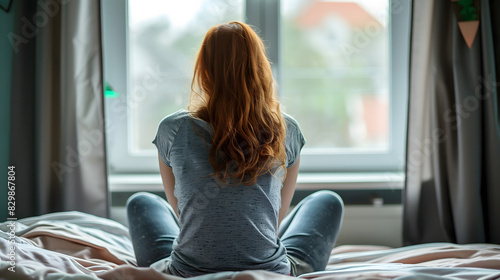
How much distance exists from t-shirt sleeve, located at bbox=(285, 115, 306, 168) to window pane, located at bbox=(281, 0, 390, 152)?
94 cm

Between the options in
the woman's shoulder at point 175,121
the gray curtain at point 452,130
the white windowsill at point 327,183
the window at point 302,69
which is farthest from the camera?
the window at point 302,69

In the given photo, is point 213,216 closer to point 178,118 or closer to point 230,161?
point 230,161

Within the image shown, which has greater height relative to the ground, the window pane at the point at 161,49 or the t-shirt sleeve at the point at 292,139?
the window pane at the point at 161,49

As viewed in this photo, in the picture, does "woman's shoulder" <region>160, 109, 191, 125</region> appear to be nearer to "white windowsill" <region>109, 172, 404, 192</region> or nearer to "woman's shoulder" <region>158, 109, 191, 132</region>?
"woman's shoulder" <region>158, 109, 191, 132</region>

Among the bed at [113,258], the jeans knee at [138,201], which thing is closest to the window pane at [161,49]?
the bed at [113,258]

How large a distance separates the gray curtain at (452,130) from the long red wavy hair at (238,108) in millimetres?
938

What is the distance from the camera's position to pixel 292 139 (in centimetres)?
124

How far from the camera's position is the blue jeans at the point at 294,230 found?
1.30 metres

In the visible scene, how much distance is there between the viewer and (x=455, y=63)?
1812mm

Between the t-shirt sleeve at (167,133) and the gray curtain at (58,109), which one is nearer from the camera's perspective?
the t-shirt sleeve at (167,133)

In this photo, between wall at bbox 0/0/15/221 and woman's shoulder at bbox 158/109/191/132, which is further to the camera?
wall at bbox 0/0/15/221

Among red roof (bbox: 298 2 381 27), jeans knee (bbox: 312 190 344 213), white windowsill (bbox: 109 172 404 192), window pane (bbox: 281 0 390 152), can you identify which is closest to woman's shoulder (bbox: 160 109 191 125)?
jeans knee (bbox: 312 190 344 213)

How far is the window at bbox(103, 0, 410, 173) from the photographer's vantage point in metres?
2.14

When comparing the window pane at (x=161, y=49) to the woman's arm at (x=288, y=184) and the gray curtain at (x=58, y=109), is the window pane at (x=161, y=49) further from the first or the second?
the woman's arm at (x=288, y=184)
